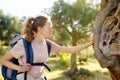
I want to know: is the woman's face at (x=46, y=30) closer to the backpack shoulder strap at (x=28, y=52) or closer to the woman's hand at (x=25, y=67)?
the backpack shoulder strap at (x=28, y=52)

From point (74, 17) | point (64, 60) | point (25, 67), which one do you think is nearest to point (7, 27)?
point (64, 60)

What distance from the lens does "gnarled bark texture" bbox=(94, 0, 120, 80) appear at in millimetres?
3020

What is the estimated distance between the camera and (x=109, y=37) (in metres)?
3.06

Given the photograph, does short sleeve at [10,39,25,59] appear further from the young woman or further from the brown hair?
the brown hair

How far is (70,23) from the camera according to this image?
15.1 metres

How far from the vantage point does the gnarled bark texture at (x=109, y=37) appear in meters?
3.02

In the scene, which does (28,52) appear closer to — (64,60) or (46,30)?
(46,30)

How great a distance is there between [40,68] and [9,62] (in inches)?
11.4

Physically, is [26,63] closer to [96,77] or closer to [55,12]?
[96,77]

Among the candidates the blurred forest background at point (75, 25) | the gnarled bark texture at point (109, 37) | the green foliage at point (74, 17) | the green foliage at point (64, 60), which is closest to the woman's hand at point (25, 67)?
the gnarled bark texture at point (109, 37)

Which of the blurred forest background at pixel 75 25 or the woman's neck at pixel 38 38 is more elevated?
the woman's neck at pixel 38 38

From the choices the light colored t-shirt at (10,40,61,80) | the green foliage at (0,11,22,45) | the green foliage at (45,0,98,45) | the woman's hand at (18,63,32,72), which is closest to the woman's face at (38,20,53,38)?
the light colored t-shirt at (10,40,61,80)

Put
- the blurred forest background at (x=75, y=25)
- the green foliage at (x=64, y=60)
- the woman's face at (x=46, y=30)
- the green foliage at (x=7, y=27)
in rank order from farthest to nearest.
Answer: the green foliage at (x=7, y=27), the green foliage at (x=64, y=60), the blurred forest background at (x=75, y=25), the woman's face at (x=46, y=30)

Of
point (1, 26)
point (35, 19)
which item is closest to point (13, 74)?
point (35, 19)
